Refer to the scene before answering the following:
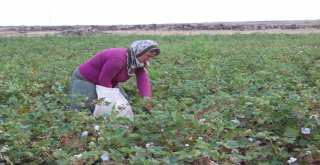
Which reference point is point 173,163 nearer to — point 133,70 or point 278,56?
point 133,70

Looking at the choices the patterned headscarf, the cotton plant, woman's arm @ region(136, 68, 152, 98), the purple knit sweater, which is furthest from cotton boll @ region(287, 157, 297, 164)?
woman's arm @ region(136, 68, 152, 98)

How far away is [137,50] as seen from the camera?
14.9ft

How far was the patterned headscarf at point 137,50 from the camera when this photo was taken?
4.47 meters

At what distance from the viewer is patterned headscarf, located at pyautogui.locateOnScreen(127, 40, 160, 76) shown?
14.7 feet

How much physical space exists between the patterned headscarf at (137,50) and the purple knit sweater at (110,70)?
4 cm

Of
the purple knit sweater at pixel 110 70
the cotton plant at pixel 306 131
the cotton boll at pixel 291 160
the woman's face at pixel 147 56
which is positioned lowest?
the cotton boll at pixel 291 160

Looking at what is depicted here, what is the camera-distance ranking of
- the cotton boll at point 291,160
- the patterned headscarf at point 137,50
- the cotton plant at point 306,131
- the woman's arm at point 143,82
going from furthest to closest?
the woman's arm at point 143,82 < the patterned headscarf at point 137,50 < the cotton plant at point 306,131 < the cotton boll at point 291,160

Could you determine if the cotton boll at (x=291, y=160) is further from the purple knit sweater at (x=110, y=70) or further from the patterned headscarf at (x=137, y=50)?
the purple knit sweater at (x=110, y=70)

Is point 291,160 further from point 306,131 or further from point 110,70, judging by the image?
point 110,70

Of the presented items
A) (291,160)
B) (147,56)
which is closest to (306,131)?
(291,160)

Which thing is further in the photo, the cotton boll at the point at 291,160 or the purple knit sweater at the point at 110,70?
the purple knit sweater at the point at 110,70

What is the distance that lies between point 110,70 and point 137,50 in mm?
296

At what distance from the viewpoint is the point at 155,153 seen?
8.05ft

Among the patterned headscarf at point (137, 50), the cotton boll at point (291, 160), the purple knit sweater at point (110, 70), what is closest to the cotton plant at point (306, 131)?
the cotton boll at point (291, 160)
